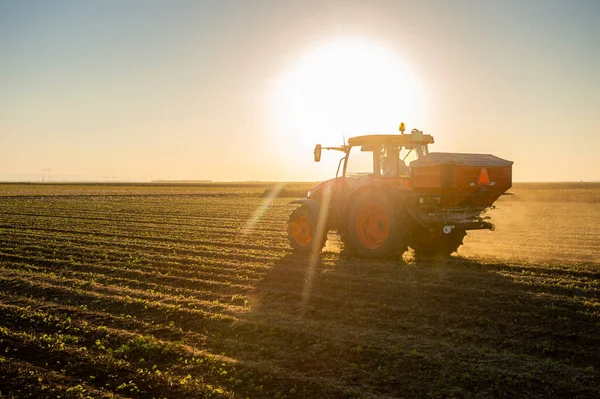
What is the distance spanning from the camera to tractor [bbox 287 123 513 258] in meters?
9.95

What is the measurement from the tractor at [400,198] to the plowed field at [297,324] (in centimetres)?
60

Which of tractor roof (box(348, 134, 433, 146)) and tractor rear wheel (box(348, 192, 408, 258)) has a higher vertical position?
tractor roof (box(348, 134, 433, 146))

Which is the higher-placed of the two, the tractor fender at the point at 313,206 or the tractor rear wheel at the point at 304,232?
the tractor fender at the point at 313,206

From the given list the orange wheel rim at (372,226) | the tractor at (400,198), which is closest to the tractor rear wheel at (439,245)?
the tractor at (400,198)

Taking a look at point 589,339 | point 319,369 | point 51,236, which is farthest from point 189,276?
point 51,236

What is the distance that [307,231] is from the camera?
1277 cm

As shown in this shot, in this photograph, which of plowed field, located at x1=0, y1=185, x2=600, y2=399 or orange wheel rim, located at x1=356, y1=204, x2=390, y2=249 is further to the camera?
orange wheel rim, located at x1=356, y1=204, x2=390, y2=249

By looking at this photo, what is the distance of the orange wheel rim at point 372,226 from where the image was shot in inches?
433

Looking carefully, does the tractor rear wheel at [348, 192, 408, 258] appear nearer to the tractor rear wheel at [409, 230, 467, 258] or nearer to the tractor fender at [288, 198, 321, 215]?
the tractor rear wheel at [409, 230, 467, 258]

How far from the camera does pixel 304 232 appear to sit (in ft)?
42.1

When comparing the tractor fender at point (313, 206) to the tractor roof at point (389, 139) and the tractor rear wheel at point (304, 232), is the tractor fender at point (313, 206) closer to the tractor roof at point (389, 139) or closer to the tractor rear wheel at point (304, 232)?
the tractor rear wheel at point (304, 232)

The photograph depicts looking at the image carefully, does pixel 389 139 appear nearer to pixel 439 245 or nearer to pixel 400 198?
pixel 400 198

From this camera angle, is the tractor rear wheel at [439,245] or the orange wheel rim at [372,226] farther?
the tractor rear wheel at [439,245]

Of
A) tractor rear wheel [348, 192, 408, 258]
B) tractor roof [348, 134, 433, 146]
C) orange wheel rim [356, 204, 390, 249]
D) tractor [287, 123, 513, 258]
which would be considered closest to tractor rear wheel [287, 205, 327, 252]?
tractor [287, 123, 513, 258]
